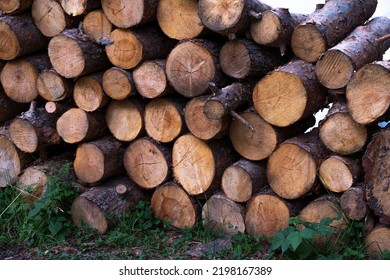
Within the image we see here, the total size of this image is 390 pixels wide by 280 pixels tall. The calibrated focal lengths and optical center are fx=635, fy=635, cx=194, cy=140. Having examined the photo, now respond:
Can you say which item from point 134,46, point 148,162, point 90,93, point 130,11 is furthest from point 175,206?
point 130,11

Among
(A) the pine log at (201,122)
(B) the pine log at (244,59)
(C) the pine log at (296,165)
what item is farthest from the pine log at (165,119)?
(C) the pine log at (296,165)

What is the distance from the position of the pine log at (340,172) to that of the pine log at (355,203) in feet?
0.12

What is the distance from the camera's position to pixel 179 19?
162 inches

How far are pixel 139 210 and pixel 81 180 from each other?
18.7 inches

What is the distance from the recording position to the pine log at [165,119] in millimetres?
4207

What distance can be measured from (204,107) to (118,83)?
0.71 metres

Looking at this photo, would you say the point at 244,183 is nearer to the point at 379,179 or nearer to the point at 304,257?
the point at 304,257

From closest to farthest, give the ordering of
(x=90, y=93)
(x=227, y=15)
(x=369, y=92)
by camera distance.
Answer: (x=369, y=92), (x=227, y=15), (x=90, y=93)

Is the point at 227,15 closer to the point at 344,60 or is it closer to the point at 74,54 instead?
the point at 344,60

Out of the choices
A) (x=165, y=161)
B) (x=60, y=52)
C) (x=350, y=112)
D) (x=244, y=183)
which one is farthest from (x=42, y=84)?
(x=350, y=112)

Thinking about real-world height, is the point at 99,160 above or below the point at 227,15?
below

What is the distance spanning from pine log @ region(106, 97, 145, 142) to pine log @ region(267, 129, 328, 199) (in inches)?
38.3

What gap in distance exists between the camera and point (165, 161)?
434 centimetres

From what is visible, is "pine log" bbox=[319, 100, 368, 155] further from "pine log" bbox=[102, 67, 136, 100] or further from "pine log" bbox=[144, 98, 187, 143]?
"pine log" bbox=[102, 67, 136, 100]
